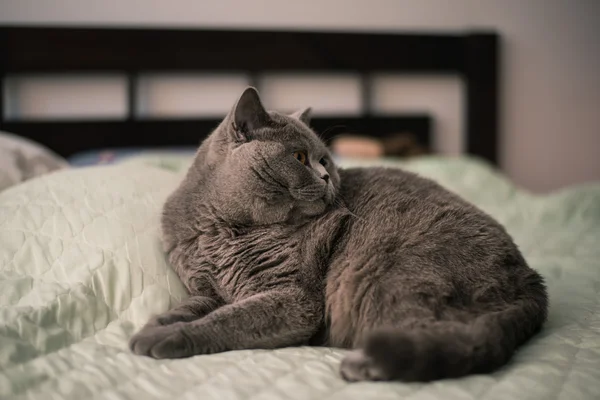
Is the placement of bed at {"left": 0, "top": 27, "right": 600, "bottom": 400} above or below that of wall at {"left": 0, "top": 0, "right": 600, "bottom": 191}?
below

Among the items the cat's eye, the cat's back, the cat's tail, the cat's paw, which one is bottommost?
the cat's paw

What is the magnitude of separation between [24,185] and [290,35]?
2134 mm

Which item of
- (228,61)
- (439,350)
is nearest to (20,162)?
(439,350)

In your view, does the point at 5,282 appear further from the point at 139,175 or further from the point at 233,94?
the point at 233,94

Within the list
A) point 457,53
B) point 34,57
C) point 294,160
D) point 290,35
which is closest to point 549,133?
point 457,53

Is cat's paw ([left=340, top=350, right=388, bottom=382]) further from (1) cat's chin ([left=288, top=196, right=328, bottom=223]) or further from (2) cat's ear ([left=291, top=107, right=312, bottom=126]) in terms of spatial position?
(2) cat's ear ([left=291, top=107, right=312, bottom=126])

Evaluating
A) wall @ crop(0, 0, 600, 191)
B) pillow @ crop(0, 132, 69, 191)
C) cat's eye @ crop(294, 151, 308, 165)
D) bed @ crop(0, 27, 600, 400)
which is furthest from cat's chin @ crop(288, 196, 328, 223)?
wall @ crop(0, 0, 600, 191)

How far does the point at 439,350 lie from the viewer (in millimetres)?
764

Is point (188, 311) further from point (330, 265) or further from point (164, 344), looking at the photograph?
point (330, 265)

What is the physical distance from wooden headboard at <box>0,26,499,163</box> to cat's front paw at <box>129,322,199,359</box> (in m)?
2.12

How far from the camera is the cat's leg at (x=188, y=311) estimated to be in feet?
3.24

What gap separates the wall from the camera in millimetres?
3277

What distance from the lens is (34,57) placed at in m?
2.64

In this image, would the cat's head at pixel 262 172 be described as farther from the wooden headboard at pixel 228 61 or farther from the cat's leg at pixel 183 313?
the wooden headboard at pixel 228 61
